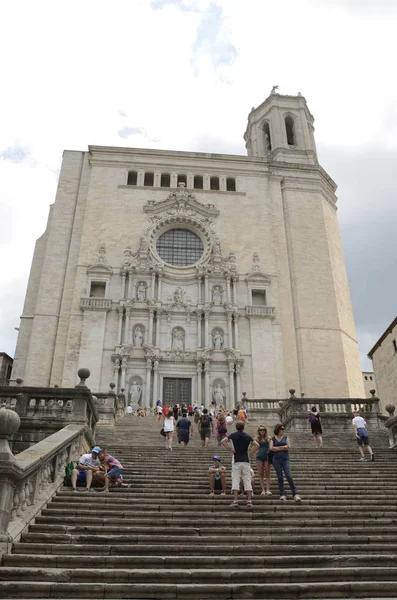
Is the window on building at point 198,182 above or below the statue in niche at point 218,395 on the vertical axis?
above

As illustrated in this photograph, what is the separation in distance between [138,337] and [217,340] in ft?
13.9

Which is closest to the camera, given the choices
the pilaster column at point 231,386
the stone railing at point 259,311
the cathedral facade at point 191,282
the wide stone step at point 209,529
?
the wide stone step at point 209,529

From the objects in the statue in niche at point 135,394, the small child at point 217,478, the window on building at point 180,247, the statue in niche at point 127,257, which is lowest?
the small child at point 217,478

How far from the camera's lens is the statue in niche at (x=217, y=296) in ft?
94.2

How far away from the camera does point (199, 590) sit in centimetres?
504

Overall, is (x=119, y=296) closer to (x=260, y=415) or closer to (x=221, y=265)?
(x=221, y=265)

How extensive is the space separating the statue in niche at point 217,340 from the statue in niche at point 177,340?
1.73 meters

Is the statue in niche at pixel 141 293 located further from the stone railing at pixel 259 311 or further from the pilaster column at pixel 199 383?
the stone railing at pixel 259 311

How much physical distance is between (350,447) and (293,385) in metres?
12.6

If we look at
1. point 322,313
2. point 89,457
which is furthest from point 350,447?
point 322,313

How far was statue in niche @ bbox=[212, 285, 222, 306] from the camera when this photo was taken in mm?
28703

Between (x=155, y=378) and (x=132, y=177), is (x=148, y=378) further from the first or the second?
(x=132, y=177)

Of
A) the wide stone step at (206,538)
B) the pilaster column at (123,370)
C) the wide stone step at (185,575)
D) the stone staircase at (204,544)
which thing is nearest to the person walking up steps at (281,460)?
the stone staircase at (204,544)

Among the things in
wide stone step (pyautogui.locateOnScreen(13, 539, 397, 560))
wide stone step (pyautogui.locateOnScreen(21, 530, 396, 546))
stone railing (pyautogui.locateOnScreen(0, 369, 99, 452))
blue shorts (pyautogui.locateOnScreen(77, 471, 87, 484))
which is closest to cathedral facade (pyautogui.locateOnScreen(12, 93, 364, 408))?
stone railing (pyautogui.locateOnScreen(0, 369, 99, 452))
